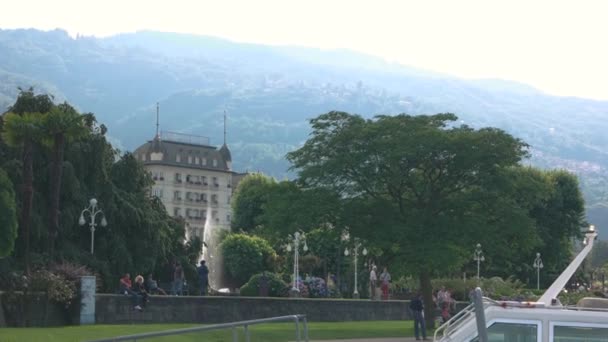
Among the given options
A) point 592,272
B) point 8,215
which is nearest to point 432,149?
point 8,215

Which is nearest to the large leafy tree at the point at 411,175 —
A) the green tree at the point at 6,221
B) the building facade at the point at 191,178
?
the green tree at the point at 6,221

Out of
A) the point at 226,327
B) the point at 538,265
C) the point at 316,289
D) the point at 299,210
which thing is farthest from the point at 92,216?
the point at 538,265

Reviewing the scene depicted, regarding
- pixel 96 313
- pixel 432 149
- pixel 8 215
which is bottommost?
pixel 96 313

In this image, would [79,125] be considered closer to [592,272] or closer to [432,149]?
[432,149]

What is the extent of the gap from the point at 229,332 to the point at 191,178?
164 meters

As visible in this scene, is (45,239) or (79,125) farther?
(45,239)

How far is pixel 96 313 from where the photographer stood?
3966cm

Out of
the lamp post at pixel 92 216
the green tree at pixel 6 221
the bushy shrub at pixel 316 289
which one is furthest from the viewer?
the bushy shrub at pixel 316 289

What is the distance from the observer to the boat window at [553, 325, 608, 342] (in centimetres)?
1495

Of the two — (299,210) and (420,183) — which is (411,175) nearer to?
(420,183)

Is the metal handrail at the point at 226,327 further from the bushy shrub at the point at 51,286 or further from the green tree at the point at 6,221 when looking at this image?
the bushy shrub at the point at 51,286

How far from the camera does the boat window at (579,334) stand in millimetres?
14945

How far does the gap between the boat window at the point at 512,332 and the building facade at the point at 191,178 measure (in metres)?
157

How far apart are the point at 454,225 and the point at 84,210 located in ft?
59.9
